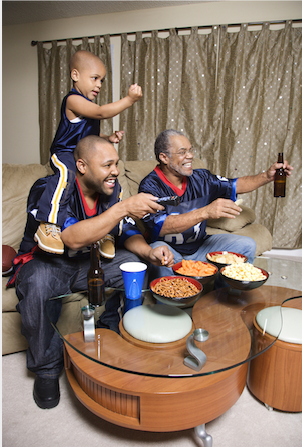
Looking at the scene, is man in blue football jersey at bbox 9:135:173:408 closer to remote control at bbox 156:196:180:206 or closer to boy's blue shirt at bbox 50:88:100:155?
remote control at bbox 156:196:180:206

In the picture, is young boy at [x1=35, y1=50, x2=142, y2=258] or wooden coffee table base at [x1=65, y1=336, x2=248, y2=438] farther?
young boy at [x1=35, y1=50, x2=142, y2=258]

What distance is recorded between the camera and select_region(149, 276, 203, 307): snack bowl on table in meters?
1.09

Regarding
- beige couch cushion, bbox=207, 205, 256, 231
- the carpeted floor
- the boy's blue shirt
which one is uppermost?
the boy's blue shirt

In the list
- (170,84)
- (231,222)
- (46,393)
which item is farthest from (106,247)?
(170,84)

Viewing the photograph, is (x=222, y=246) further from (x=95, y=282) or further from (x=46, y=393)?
(x=46, y=393)

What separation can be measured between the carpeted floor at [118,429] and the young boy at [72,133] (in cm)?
72

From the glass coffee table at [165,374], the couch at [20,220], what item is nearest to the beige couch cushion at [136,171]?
the couch at [20,220]

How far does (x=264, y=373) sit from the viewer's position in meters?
1.30

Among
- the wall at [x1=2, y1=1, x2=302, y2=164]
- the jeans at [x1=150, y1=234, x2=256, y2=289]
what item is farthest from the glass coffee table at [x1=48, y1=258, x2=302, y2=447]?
the wall at [x1=2, y1=1, x2=302, y2=164]

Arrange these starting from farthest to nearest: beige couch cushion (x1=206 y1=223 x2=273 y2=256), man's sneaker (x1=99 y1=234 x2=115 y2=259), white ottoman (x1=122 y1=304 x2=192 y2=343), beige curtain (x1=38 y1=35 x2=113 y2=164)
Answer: beige curtain (x1=38 y1=35 x2=113 y2=164)
beige couch cushion (x1=206 y1=223 x2=273 y2=256)
man's sneaker (x1=99 y1=234 x2=115 y2=259)
white ottoman (x1=122 y1=304 x2=192 y2=343)

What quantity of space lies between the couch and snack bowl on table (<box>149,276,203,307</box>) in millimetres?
915

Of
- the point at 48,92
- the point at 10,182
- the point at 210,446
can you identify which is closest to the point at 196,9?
the point at 48,92

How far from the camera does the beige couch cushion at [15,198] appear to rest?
213 centimetres

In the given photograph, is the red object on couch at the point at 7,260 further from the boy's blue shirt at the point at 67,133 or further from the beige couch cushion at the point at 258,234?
the beige couch cushion at the point at 258,234
